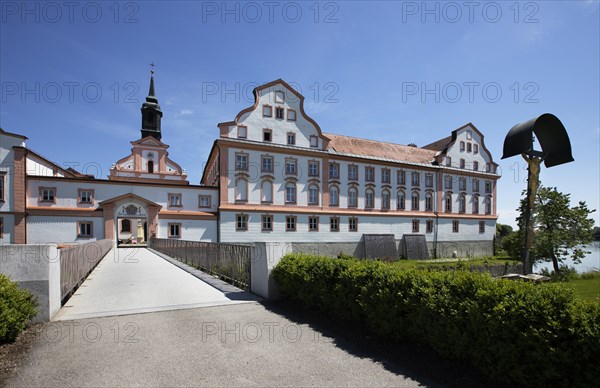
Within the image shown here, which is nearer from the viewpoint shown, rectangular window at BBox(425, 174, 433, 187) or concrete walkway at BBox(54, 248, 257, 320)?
concrete walkway at BBox(54, 248, 257, 320)

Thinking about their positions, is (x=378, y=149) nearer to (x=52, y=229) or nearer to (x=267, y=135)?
(x=267, y=135)

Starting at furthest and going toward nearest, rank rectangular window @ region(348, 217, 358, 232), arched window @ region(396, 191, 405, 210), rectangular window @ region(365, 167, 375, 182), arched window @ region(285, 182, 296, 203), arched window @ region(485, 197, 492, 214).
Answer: arched window @ region(485, 197, 492, 214)
arched window @ region(396, 191, 405, 210)
rectangular window @ region(365, 167, 375, 182)
rectangular window @ region(348, 217, 358, 232)
arched window @ region(285, 182, 296, 203)

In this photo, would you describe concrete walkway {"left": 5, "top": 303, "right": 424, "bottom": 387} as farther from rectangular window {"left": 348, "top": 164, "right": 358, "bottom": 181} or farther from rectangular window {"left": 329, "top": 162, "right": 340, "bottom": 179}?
rectangular window {"left": 348, "top": 164, "right": 358, "bottom": 181}

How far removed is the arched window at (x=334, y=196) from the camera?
116 ft

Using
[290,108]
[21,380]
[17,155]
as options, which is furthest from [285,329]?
[17,155]

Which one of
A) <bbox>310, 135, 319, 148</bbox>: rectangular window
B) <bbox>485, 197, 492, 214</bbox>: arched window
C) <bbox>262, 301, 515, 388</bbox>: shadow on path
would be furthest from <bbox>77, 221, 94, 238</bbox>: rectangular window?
<bbox>485, 197, 492, 214</bbox>: arched window

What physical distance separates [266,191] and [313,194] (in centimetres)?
540

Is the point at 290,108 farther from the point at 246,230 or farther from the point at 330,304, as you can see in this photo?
the point at 330,304

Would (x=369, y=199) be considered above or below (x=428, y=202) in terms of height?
above

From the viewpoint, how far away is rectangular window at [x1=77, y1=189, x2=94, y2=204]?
98.6 ft

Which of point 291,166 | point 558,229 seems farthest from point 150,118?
point 558,229

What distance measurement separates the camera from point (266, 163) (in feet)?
105

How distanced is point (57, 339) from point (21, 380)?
1590 mm

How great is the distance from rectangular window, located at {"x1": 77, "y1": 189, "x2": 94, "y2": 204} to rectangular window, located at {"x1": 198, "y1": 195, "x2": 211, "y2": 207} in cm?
996
